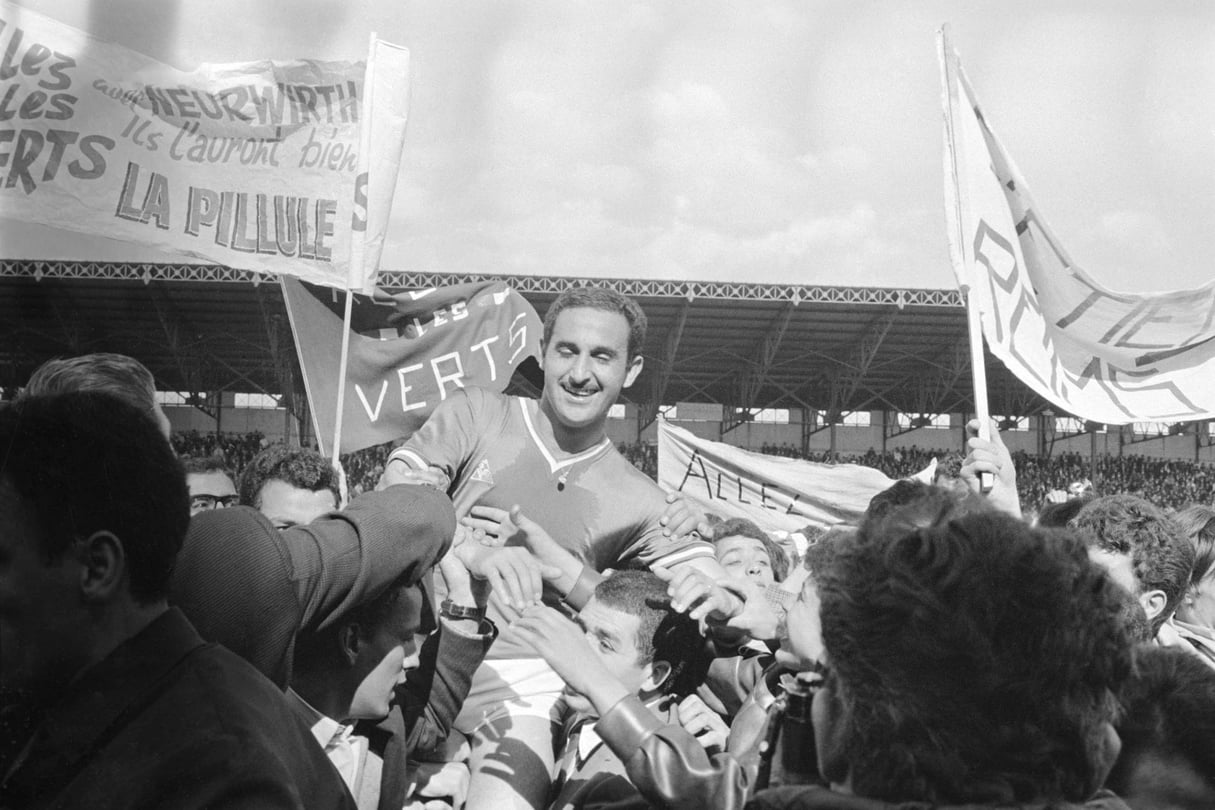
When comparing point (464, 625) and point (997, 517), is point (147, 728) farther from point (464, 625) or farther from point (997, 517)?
point (464, 625)

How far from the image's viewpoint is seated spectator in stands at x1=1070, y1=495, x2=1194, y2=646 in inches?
116

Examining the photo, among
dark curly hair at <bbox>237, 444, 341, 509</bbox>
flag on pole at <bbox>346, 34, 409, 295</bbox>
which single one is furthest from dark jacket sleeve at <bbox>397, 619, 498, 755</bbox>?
flag on pole at <bbox>346, 34, 409, 295</bbox>

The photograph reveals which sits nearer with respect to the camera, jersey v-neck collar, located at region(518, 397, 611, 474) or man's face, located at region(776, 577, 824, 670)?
man's face, located at region(776, 577, 824, 670)

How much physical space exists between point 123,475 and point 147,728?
293 mm

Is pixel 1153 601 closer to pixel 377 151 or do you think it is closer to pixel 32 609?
Result: pixel 32 609

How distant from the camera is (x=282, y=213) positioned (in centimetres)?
559

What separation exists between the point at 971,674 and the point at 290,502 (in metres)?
3.03

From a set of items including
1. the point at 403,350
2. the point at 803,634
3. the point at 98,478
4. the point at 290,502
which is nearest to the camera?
the point at 98,478

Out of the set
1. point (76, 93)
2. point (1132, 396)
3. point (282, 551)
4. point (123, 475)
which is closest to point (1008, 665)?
point (282, 551)

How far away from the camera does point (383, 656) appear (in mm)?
1967

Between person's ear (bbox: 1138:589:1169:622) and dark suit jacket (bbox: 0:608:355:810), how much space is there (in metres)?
2.51

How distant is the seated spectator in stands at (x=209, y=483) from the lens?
15.9ft

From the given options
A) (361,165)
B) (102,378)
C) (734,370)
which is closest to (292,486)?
(102,378)

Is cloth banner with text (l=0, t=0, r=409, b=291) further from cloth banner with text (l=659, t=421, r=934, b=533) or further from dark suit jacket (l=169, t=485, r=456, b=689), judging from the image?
cloth banner with text (l=659, t=421, r=934, b=533)
